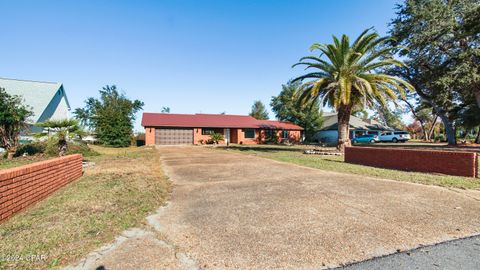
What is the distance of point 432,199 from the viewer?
5.62 metres

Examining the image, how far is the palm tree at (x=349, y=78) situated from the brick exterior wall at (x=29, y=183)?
1451 centimetres

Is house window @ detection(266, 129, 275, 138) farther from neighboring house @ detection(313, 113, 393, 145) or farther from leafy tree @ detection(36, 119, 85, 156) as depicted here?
leafy tree @ detection(36, 119, 85, 156)

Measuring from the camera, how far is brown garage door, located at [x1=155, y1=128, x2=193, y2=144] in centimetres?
2917

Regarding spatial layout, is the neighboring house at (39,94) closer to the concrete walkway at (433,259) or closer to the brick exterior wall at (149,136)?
the brick exterior wall at (149,136)

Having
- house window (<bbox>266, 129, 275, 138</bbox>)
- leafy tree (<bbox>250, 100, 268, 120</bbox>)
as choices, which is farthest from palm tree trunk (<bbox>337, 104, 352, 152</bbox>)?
leafy tree (<bbox>250, 100, 268, 120</bbox>)

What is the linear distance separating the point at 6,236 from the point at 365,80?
57.0 feet

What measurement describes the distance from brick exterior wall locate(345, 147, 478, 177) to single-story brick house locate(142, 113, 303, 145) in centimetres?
2129

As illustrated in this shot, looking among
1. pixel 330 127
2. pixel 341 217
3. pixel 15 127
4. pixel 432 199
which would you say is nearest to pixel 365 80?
pixel 432 199

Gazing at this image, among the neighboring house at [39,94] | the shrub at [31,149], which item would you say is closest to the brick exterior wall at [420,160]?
the shrub at [31,149]

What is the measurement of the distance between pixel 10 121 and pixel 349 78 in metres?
21.1

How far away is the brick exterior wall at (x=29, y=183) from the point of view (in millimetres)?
4184

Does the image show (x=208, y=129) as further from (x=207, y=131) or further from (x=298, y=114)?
(x=298, y=114)

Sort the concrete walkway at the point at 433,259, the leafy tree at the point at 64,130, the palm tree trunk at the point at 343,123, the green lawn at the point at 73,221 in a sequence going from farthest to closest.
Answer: the palm tree trunk at the point at 343,123, the leafy tree at the point at 64,130, the green lawn at the point at 73,221, the concrete walkway at the point at 433,259

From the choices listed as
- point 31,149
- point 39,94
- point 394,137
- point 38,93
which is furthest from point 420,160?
point 38,93
